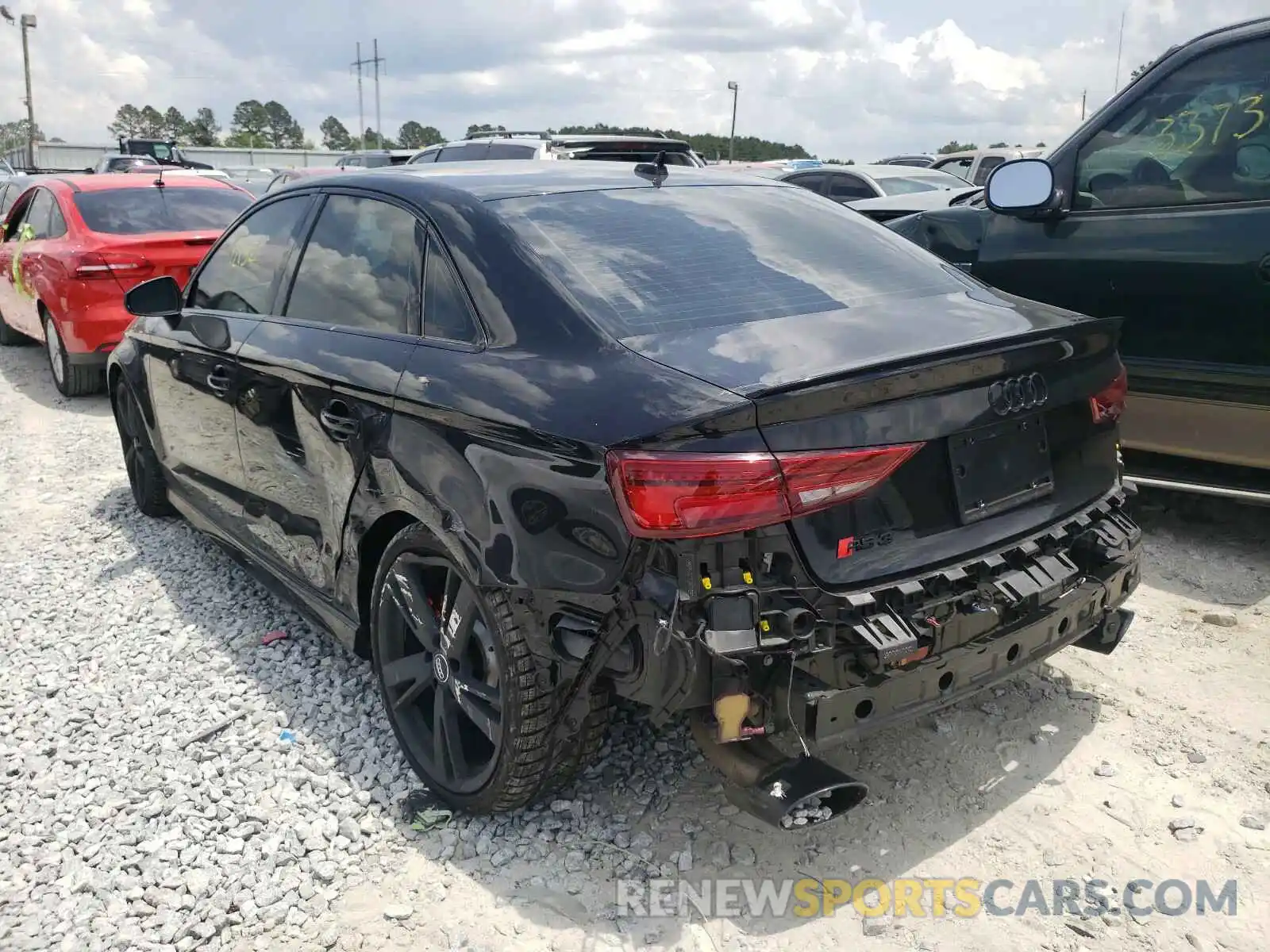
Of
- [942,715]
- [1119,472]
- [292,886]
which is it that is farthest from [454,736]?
[1119,472]

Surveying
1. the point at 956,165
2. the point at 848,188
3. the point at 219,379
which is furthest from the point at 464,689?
the point at 956,165

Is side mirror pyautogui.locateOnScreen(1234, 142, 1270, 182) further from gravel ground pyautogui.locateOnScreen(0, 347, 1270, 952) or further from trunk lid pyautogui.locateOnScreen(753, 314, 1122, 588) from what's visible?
trunk lid pyautogui.locateOnScreen(753, 314, 1122, 588)

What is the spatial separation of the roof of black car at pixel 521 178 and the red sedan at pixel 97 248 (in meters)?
4.77

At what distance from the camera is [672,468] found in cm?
216

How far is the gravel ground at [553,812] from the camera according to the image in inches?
98.1

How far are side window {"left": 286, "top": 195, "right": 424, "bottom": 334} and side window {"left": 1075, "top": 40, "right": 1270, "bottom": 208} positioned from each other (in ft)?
9.77

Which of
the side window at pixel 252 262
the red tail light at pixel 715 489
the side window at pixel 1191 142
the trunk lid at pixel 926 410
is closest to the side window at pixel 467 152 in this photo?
the side window at pixel 252 262

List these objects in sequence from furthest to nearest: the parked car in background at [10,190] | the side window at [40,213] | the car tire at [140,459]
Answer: the parked car in background at [10,190], the side window at [40,213], the car tire at [140,459]

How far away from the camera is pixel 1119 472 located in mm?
3096

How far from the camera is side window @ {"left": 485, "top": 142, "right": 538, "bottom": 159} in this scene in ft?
40.8

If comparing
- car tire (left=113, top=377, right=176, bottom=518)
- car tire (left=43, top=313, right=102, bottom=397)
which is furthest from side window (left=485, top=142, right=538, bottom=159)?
car tire (left=113, top=377, right=176, bottom=518)

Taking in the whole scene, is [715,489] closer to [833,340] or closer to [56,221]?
[833,340]

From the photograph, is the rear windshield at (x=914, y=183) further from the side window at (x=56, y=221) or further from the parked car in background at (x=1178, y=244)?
the side window at (x=56, y=221)

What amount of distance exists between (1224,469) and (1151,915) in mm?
2822
